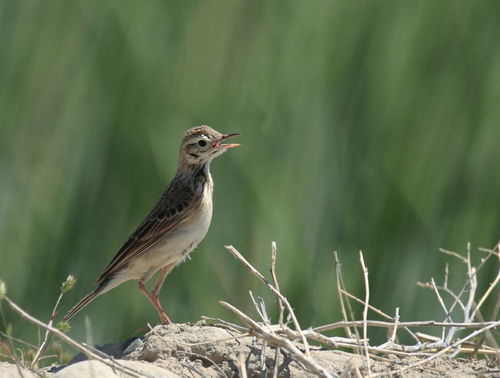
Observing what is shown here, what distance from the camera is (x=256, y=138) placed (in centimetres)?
655

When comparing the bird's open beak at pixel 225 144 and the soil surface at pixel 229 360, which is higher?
the bird's open beak at pixel 225 144

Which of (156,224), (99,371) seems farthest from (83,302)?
(99,371)

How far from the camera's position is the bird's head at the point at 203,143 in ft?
21.2

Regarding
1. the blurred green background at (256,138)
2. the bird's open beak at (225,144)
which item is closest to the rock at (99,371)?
the blurred green background at (256,138)

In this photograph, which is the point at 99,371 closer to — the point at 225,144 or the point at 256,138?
the point at 225,144

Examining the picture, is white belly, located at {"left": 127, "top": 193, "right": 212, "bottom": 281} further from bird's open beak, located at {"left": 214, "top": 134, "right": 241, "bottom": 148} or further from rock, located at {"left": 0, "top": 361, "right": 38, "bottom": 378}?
rock, located at {"left": 0, "top": 361, "right": 38, "bottom": 378}

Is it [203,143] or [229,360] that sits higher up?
[203,143]

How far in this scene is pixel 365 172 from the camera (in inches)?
257

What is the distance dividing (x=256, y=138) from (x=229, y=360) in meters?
2.10

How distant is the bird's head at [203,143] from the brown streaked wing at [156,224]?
0.26 metres

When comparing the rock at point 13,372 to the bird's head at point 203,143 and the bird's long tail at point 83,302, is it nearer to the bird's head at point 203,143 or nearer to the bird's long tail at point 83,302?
the bird's long tail at point 83,302

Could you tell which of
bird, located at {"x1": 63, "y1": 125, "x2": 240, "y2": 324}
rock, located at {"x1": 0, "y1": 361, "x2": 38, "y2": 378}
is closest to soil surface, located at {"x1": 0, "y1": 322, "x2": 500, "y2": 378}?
rock, located at {"x1": 0, "y1": 361, "x2": 38, "y2": 378}

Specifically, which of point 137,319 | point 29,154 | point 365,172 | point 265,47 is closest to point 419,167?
point 365,172

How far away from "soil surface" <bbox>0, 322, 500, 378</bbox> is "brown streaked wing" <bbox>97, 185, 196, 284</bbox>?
3.86 feet
